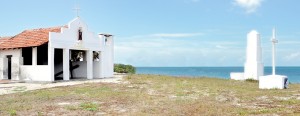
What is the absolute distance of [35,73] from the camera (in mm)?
26000

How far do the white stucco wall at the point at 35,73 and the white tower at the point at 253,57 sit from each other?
14.3 meters

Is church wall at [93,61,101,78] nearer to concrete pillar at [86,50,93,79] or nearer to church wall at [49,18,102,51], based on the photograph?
church wall at [49,18,102,51]

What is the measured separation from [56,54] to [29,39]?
9.44 feet

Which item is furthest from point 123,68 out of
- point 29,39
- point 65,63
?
point 65,63

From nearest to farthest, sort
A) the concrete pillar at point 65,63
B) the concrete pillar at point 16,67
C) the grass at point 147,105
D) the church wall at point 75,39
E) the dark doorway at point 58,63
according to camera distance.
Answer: the grass at point 147,105
the church wall at point 75,39
the concrete pillar at point 65,63
the concrete pillar at point 16,67
the dark doorway at point 58,63

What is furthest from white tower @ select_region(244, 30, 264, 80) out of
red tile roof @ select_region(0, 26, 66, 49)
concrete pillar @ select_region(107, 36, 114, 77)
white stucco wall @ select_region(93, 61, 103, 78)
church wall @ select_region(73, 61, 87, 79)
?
red tile roof @ select_region(0, 26, 66, 49)

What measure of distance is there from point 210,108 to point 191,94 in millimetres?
4704

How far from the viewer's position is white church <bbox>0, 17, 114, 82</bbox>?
2577 cm

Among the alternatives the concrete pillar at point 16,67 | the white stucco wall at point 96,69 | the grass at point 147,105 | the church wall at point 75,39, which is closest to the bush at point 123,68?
the white stucco wall at point 96,69

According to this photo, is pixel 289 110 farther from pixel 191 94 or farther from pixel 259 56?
pixel 259 56

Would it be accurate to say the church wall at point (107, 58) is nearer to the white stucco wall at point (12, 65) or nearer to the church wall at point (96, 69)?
the church wall at point (96, 69)

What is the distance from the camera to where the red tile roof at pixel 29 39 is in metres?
26.2

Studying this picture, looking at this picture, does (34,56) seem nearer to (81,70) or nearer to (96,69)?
(81,70)

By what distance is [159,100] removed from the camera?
14797 millimetres
